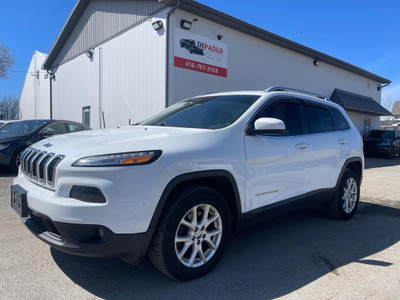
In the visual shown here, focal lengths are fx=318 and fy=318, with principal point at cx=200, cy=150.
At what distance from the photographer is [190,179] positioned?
2705 millimetres

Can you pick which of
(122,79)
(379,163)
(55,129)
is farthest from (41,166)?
(379,163)

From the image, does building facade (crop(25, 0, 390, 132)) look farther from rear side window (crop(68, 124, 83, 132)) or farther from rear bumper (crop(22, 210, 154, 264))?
rear bumper (crop(22, 210, 154, 264))

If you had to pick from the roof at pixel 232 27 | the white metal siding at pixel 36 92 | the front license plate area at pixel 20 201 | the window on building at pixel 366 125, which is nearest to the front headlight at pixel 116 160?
the front license plate area at pixel 20 201

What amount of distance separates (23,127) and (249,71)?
330 inches

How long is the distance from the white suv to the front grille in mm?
10

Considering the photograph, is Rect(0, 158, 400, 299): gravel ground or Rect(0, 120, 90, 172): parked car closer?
Rect(0, 158, 400, 299): gravel ground

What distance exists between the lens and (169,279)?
279cm

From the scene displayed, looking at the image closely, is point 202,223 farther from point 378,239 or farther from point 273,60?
point 273,60

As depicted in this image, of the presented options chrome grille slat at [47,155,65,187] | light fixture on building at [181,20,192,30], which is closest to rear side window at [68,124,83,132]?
light fixture on building at [181,20,192,30]

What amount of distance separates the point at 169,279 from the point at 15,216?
286cm

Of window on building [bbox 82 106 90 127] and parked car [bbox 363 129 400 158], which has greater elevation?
window on building [bbox 82 106 90 127]

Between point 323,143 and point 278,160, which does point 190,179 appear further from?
point 323,143

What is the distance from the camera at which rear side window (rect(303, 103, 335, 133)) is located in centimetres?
416

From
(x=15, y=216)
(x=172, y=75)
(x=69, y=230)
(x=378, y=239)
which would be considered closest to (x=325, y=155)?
(x=378, y=239)
